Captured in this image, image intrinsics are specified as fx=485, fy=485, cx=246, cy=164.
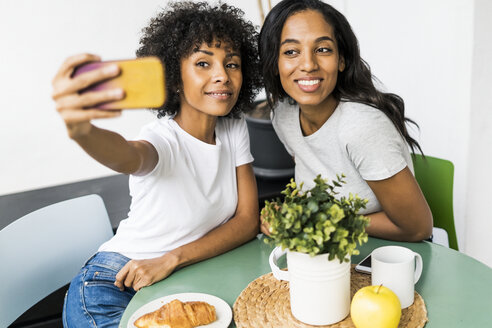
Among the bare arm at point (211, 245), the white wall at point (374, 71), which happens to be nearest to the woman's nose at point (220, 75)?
the bare arm at point (211, 245)

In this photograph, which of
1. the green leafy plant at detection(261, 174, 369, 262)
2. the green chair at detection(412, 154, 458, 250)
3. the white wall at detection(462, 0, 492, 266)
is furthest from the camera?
the white wall at detection(462, 0, 492, 266)

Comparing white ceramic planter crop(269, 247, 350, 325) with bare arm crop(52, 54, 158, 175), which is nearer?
bare arm crop(52, 54, 158, 175)

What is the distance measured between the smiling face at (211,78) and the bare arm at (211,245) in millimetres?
249

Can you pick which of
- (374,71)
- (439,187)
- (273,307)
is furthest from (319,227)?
(374,71)

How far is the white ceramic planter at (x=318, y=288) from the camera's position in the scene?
38.0 inches

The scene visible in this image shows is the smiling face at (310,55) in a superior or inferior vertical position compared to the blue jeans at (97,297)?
superior

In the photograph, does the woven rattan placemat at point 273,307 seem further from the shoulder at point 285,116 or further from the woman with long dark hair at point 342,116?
the shoulder at point 285,116

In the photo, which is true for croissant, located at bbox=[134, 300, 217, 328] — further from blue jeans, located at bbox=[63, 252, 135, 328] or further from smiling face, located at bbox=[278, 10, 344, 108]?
smiling face, located at bbox=[278, 10, 344, 108]

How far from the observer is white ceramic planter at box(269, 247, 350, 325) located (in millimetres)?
964

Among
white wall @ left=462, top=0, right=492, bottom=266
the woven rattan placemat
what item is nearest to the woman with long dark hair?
the woven rattan placemat

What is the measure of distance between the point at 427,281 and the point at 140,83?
82 cm

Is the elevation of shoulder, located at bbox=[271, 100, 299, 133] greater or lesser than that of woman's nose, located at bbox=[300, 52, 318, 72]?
lesser

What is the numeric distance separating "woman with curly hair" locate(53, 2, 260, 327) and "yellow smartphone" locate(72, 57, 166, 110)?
1.46 ft

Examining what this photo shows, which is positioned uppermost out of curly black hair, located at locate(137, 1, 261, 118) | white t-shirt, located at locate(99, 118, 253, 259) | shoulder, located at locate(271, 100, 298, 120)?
curly black hair, located at locate(137, 1, 261, 118)
